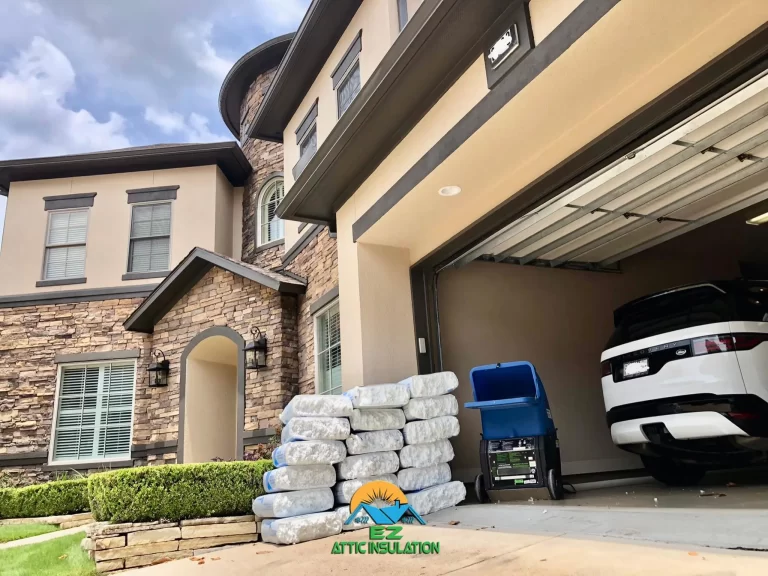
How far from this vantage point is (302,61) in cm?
1010

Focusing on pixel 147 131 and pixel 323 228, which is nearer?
pixel 323 228

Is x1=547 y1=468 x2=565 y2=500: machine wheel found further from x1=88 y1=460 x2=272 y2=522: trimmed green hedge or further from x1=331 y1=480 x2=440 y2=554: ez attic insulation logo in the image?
x1=88 y1=460 x2=272 y2=522: trimmed green hedge

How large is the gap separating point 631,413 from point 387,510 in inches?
93.1

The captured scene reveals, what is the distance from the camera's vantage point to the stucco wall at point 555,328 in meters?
7.02

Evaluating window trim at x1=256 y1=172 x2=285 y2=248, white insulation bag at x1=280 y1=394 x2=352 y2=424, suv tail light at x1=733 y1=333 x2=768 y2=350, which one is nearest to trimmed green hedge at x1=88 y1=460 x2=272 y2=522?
white insulation bag at x1=280 y1=394 x2=352 y2=424

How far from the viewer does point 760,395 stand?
4.55 meters

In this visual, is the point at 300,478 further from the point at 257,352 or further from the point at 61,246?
the point at 61,246

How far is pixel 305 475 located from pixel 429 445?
131 centimetres

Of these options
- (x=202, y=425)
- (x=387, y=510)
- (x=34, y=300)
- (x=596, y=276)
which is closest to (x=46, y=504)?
(x=202, y=425)

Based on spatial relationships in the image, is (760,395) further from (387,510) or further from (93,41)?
(93,41)

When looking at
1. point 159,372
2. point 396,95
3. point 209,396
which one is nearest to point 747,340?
point 396,95

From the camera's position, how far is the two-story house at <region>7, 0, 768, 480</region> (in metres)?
4.29

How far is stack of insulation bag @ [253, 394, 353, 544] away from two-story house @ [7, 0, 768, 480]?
1268mm

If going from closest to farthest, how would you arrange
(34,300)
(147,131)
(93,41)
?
(34,300)
(93,41)
(147,131)
